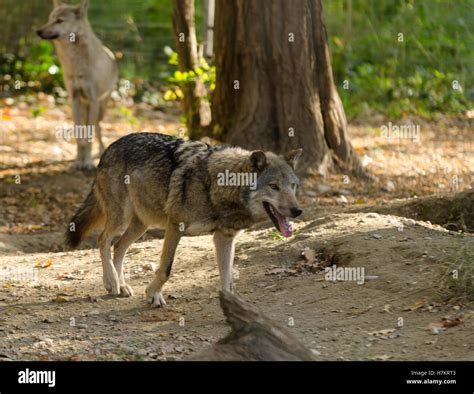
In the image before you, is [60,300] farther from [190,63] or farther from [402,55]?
[402,55]

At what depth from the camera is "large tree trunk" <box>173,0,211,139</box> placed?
1242 cm

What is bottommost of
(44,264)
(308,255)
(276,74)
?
(44,264)

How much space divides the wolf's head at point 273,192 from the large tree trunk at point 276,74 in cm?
440

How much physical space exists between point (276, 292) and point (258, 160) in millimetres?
1277

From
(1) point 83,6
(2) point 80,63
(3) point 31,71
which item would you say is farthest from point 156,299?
(3) point 31,71

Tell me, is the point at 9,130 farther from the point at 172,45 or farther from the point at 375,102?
the point at 375,102

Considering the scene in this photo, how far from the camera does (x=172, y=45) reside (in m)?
19.2

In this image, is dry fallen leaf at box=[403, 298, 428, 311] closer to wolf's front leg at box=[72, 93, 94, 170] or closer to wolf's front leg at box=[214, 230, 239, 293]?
wolf's front leg at box=[214, 230, 239, 293]

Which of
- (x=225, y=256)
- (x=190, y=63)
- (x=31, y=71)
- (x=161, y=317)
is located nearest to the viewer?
(x=161, y=317)

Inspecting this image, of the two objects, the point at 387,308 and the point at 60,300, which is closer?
the point at 387,308

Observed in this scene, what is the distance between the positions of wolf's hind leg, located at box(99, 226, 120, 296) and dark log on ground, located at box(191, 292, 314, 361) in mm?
2356

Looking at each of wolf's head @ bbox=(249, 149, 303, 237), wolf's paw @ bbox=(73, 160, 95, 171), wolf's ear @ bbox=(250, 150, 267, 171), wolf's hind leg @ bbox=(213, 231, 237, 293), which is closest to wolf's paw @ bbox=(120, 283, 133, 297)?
wolf's hind leg @ bbox=(213, 231, 237, 293)

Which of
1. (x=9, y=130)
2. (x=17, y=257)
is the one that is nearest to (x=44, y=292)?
(x=17, y=257)

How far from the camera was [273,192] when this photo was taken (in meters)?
6.88
